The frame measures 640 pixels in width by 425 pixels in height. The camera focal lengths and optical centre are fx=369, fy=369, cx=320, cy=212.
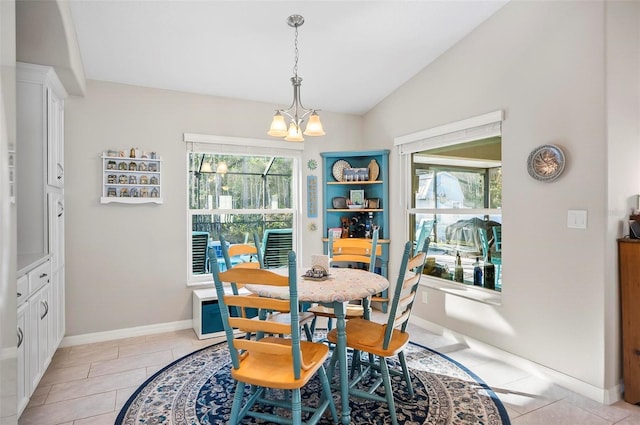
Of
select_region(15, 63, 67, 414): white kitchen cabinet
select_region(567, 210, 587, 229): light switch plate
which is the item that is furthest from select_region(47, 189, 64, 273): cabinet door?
select_region(567, 210, 587, 229): light switch plate

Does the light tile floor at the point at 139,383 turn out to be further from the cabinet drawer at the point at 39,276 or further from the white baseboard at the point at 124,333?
the cabinet drawer at the point at 39,276

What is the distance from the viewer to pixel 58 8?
7.52 ft

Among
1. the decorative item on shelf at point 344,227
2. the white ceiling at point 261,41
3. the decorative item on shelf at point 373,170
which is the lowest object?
the decorative item on shelf at point 344,227

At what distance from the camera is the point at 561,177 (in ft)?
8.49

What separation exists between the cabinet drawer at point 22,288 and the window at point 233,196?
177 cm

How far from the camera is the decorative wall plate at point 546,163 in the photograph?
2.58m

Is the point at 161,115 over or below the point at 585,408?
over

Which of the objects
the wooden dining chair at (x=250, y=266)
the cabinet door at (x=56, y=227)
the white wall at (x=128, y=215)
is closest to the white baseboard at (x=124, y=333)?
the white wall at (x=128, y=215)

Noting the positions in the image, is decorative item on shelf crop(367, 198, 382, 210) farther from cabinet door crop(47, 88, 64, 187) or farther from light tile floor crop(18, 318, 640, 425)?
cabinet door crop(47, 88, 64, 187)

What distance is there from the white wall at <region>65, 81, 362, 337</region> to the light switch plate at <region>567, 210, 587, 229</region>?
10.3 feet

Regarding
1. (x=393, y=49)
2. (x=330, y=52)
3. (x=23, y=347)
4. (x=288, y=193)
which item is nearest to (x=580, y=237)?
(x=393, y=49)

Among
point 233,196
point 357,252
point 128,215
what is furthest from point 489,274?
point 128,215

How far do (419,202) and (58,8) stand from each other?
11.3 ft

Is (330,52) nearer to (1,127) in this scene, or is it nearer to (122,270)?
(1,127)
